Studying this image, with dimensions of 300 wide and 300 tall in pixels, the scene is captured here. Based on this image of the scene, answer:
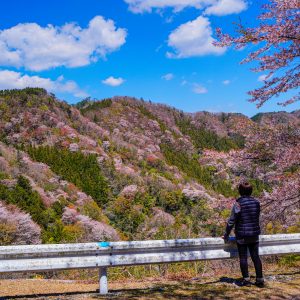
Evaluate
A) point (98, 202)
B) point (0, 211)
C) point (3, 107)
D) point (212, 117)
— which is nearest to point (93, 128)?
point (3, 107)

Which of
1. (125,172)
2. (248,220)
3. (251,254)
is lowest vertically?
(251,254)

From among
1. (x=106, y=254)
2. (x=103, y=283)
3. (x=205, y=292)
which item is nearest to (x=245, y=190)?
(x=205, y=292)

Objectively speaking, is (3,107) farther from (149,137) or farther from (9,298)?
(9,298)

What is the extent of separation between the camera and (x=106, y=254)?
4.90m

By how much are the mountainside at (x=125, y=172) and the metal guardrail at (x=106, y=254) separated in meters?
1.87

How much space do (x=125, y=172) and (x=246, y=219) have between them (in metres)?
72.4

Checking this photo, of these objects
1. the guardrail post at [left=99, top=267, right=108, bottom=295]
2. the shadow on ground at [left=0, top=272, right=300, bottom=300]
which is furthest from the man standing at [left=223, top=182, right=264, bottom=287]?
the guardrail post at [left=99, top=267, right=108, bottom=295]

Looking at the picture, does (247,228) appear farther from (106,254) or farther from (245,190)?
(106,254)

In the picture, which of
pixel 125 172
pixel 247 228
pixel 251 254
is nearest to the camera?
pixel 247 228

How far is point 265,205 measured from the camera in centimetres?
789

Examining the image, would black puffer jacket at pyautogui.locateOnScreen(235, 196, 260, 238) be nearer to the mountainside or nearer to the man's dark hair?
the man's dark hair

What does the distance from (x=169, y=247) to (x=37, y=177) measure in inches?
2050

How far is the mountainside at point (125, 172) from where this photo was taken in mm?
7988

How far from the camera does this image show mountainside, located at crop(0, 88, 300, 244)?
7988 millimetres
